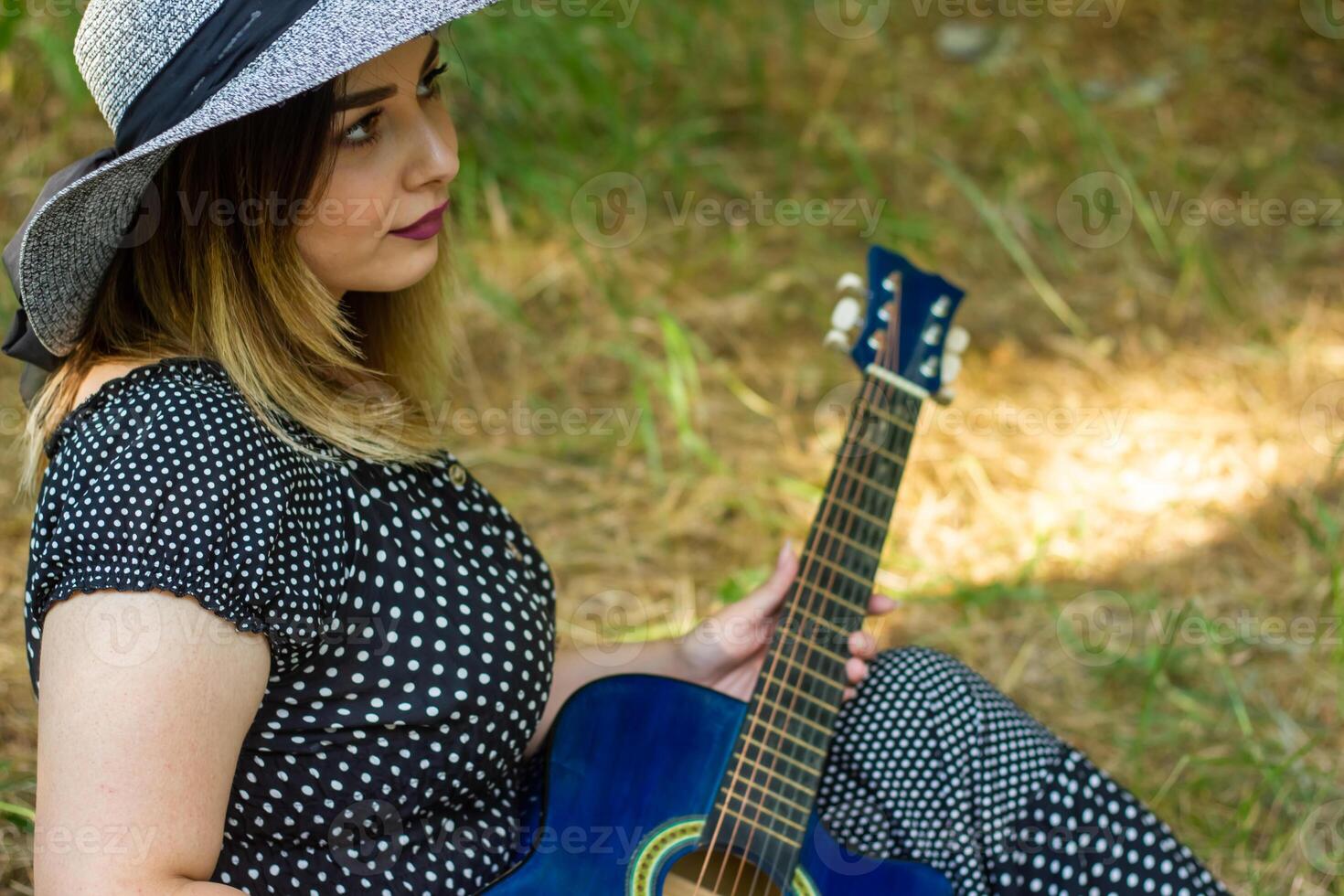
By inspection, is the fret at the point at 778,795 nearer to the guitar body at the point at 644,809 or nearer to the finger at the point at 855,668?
the guitar body at the point at 644,809

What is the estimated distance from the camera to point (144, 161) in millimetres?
1150

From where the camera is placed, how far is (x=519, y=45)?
3.26 m

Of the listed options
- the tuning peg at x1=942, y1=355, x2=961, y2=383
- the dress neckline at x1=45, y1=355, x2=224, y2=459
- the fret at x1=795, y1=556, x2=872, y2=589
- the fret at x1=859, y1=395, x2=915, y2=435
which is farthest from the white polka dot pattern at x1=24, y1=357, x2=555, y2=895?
the tuning peg at x1=942, y1=355, x2=961, y2=383

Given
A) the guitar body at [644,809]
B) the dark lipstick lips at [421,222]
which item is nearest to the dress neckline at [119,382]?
the dark lipstick lips at [421,222]

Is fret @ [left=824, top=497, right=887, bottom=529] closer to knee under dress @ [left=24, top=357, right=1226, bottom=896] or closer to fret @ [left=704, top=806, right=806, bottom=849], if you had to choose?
knee under dress @ [left=24, top=357, right=1226, bottom=896]

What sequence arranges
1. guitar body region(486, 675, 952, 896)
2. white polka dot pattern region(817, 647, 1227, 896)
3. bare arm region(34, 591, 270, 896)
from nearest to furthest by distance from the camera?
1. bare arm region(34, 591, 270, 896)
2. guitar body region(486, 675, 952, 896)
3. white polka dot pattern region(817, 647, 1227, 896)

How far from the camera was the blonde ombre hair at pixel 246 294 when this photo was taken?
1183 millimetres

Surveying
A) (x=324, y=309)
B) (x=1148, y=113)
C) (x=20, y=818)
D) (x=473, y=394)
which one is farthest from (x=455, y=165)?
(x=1148, y=113)

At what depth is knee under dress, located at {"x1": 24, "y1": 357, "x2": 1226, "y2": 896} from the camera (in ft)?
3.53

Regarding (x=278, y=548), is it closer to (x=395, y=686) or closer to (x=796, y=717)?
(x=395, y=686)

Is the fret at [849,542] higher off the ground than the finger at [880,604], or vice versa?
the fret at [849,542]

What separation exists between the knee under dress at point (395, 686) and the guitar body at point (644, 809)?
0.19ft

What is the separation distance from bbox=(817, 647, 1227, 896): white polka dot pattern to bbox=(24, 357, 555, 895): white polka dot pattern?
16.3 inches

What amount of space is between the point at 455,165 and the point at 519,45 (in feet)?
6.83
